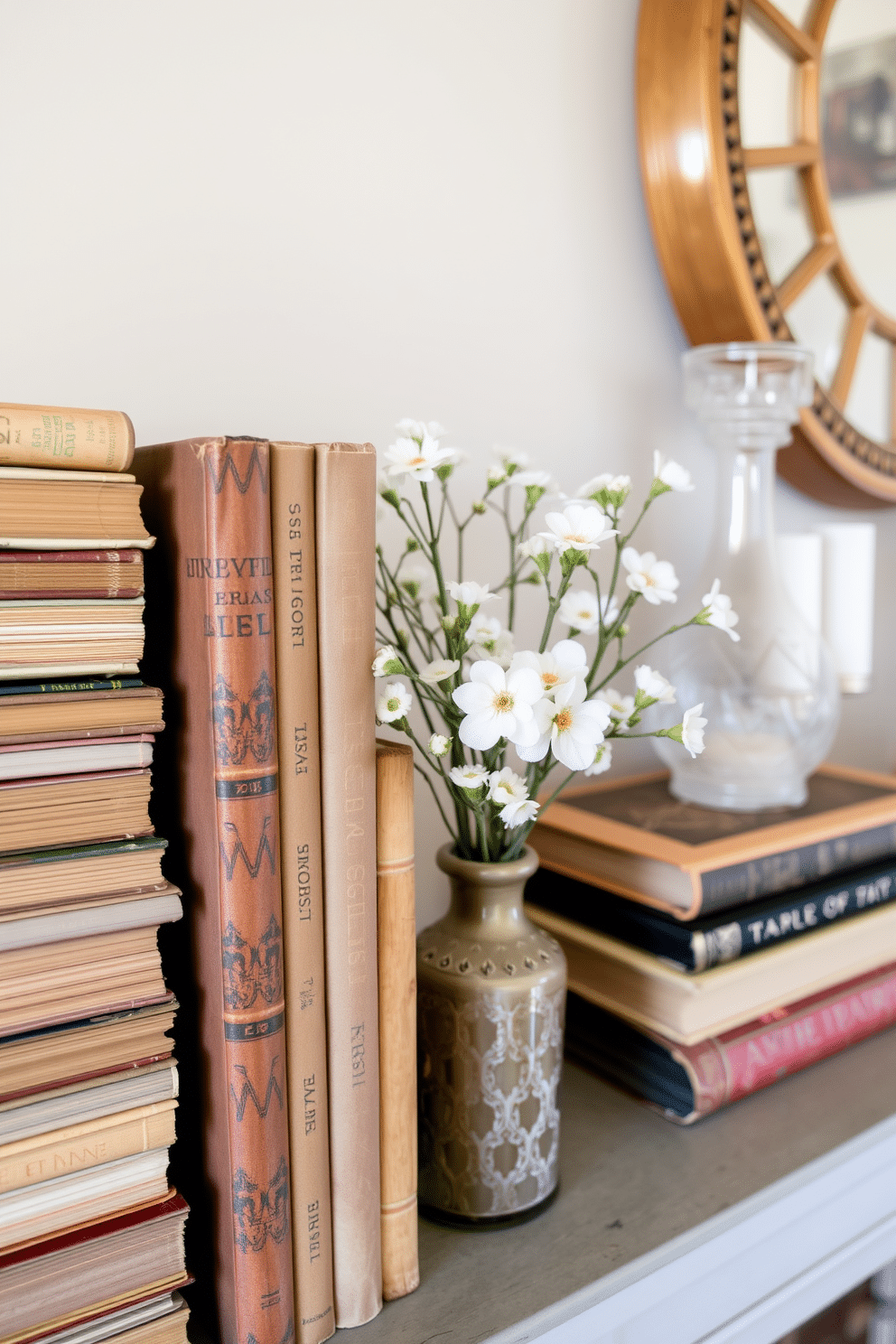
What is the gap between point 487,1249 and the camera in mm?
498

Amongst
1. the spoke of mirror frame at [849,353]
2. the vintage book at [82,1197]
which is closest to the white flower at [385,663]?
the vintage book at [82,1197]

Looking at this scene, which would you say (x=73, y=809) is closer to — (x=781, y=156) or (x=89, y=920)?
(x=89, y=920)

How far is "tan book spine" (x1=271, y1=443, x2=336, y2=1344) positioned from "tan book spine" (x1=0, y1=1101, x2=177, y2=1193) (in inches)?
2.2

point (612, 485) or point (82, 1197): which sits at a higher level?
point (612, 485)

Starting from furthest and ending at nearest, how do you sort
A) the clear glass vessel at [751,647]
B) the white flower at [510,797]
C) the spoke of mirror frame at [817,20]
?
the spoke of mirror frame at [817,20], the clear glass vessel at [751,647], the white flower at [510,797]

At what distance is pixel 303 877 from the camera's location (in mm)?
414

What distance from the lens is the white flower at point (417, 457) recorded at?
1.60ft

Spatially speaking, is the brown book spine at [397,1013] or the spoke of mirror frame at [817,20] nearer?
the brown book spine at [397,1013]

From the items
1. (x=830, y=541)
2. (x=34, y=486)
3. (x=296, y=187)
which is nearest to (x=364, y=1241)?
(x=34, y=486)

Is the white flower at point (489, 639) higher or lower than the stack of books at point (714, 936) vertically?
higher

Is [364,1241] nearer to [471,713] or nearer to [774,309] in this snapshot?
[471,713]

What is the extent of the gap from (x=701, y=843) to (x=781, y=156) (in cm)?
59

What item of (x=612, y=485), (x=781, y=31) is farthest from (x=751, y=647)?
(x=781, y=31)

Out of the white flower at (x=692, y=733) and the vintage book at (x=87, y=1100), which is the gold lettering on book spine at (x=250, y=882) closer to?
the vintage book at (x=87, y=1100)
